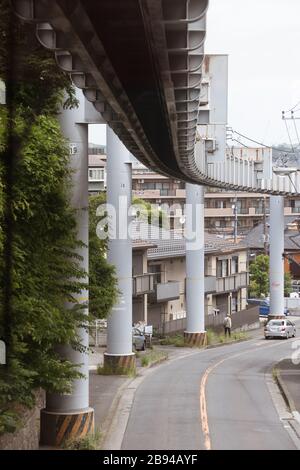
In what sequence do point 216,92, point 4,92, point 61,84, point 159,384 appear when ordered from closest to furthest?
point 4,92 < point 61,84 < point 216,92 < point 159,384

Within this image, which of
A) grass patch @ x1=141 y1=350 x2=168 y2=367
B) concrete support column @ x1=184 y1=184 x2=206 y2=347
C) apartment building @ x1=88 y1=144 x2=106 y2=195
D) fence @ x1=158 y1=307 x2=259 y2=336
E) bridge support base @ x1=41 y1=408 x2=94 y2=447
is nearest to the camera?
bridge support base @ x1=41 y1=408 x2=94 y2=447

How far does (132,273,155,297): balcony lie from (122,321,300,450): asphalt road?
7.84 m

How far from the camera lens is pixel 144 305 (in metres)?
45.0

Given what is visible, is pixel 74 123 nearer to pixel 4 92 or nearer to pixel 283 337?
pixel 4 92

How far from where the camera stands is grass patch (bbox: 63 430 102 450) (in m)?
15.9

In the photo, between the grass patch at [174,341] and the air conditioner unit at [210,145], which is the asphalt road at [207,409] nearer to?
the grass patch at [174,341]

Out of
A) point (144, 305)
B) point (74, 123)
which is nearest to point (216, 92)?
point (74, 123)

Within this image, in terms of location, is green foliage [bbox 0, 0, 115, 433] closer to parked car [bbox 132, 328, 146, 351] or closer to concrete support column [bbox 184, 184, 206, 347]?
parked car [bbox 132, 328, 146, 351]

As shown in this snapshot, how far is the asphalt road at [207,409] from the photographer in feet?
56.5

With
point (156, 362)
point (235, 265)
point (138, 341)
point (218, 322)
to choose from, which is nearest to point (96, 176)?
point (235, 265)

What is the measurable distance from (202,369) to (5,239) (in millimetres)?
20436

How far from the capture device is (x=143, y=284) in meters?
43.5

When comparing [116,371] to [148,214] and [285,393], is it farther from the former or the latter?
[148,214]

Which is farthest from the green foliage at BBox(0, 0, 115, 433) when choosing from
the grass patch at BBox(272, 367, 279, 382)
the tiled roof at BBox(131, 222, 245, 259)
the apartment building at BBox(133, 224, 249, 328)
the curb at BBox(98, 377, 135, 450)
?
the tiled roof at BBox(131, 222, 245, 259)
